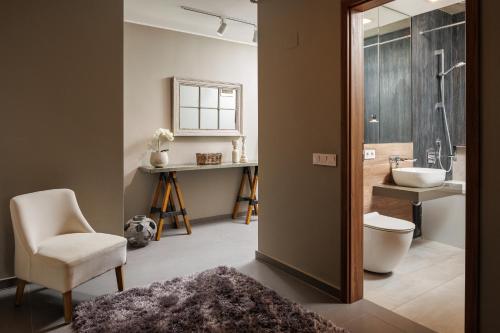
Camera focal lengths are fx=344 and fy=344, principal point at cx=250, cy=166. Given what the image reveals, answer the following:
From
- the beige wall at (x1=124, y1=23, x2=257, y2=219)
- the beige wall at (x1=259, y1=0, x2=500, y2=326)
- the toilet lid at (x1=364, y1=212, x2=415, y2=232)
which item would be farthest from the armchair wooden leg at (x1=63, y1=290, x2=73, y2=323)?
the toilet lid at (x1=364, y1=212, x2=415, y2=232)

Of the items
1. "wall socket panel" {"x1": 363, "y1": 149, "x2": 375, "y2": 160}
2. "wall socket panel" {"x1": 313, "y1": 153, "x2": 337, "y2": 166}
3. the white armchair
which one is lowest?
the white armchair

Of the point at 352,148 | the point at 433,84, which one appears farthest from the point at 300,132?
the point at 433,84

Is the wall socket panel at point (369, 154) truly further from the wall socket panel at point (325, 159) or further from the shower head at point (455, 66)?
the shower head at point (455, 66)

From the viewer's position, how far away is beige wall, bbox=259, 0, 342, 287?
8.38ft

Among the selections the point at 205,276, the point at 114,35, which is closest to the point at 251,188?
the point at 205,276

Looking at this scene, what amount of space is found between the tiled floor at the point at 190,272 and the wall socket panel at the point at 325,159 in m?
0.99

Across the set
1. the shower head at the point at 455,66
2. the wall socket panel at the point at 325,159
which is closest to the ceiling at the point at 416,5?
the shower head at the point at 455,66

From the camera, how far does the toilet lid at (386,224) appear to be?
2873 millimetres

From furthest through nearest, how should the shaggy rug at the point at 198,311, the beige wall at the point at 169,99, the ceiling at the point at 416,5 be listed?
the beige wall at the point at 169,99 < the ceiling at the point at 416,5 < the shaggy rug at the point at 198,311

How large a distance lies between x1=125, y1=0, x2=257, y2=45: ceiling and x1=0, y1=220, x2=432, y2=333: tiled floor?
8.74ft

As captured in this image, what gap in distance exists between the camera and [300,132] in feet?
9.34

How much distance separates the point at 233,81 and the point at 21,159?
312 centimetres

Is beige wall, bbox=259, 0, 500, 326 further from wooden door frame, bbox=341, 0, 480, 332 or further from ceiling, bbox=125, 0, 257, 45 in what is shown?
ceiling, bbox=125, 0, 257, 45

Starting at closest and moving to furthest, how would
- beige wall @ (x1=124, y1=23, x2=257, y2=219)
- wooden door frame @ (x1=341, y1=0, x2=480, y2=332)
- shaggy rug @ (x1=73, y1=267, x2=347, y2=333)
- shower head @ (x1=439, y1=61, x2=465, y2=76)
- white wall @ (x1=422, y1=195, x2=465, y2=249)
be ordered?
shaggy rug @ (x1=73, y1=267, x2=347, y2=333) < wooden door frame @ (x1=341, y1=0, x2=480, y2=332) < shower head @ (x1=439, y1=61, x2=465, y2=76) < white wall @ (x1=422, y1=195, x2=465, y2=249) < beige wall @ (x1=124, y1=23, x2=257, y2=219)
